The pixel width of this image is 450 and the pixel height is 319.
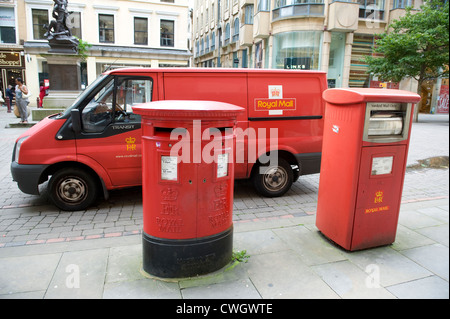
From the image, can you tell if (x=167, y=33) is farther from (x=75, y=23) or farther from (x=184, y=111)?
(x=184, y=111)

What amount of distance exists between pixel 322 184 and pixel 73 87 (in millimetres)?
13418

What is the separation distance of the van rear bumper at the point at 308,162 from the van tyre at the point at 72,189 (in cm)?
344

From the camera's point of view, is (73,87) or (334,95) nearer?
(334,95)

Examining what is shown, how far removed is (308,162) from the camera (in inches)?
233

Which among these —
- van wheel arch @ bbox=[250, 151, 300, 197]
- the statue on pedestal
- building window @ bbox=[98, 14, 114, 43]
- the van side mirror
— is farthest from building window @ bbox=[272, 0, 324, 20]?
the van side mirror

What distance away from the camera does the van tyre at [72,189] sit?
5.05 m

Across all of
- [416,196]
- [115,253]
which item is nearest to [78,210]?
[115,253]

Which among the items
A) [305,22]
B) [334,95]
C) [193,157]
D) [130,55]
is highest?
[305,22]

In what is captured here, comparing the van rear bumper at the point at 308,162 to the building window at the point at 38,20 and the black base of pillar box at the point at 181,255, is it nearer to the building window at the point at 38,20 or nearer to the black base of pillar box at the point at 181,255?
the black base of pillar box at the point at 181,255

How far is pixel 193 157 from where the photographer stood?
9.50 ft

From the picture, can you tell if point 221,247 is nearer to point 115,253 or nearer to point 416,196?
point 115,253

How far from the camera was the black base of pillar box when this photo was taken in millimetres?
3084

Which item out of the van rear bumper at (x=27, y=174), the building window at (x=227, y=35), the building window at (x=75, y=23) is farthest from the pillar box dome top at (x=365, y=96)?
the building window at (x=227, y=35)

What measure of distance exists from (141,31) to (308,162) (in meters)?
32.1
